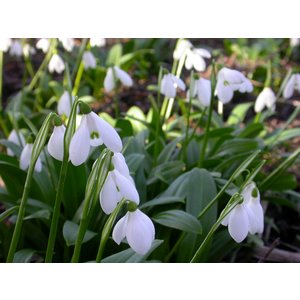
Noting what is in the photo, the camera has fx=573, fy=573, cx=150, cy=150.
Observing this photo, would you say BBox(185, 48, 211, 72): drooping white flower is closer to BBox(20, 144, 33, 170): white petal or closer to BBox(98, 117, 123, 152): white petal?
BBox(20, 144, 33, 170): white petal

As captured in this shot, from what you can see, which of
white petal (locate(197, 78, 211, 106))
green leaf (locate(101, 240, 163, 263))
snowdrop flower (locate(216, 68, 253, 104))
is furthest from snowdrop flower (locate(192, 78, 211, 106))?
green leaf (locate(101, 240, 163, 263))

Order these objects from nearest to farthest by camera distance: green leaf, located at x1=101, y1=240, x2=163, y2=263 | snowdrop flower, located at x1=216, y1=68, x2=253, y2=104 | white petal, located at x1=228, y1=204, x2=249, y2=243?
white petal, located at x1=228, y1=204, x2=249, y2=243
green leaf, located at x1=101, y1=240, x2=163, y2=263
snowdrop flower, located at x1=216, y1=68, x2=253, y2=104

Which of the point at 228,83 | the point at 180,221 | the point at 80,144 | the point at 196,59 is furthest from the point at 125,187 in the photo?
the point at 196,59

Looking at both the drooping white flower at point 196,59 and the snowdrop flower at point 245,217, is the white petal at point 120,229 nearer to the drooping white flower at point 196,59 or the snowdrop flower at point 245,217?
the snowdrop flower at point 245,217

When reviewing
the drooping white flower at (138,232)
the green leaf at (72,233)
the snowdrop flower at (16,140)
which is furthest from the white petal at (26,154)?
the drooping white flower at (138,232)

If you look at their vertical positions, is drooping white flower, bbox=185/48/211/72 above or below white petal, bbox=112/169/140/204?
above
